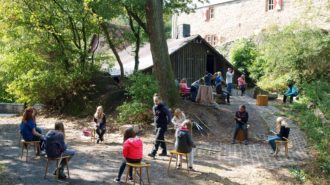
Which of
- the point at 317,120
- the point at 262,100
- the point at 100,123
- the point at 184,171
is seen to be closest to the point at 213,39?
the point at 262,100

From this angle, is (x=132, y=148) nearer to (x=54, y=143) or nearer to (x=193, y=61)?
(x=54, y=143)

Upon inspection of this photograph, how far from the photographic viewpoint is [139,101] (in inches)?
671

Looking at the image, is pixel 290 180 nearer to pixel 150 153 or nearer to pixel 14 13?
pixel 150 153

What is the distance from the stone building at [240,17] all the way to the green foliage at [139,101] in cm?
1481

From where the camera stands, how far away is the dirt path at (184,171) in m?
9.23

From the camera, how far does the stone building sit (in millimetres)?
31619

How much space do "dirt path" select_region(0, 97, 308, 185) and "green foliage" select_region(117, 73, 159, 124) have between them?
140 cm

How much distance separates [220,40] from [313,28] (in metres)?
14.2

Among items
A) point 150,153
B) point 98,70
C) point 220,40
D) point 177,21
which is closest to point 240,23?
point 220,40

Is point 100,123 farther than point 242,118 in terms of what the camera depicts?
No

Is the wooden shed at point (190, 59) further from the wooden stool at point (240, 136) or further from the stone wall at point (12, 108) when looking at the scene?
the wooden stool at point (240, 136)

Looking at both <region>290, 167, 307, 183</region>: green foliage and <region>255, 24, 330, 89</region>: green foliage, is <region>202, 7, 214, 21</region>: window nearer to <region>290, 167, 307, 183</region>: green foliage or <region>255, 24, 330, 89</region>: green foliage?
<region>255, 24, 330, 89</region>: green foliage

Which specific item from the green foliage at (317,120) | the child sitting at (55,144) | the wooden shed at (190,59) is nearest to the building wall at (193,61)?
the wooden shed at (190,59)

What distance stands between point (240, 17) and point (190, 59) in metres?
12.6
